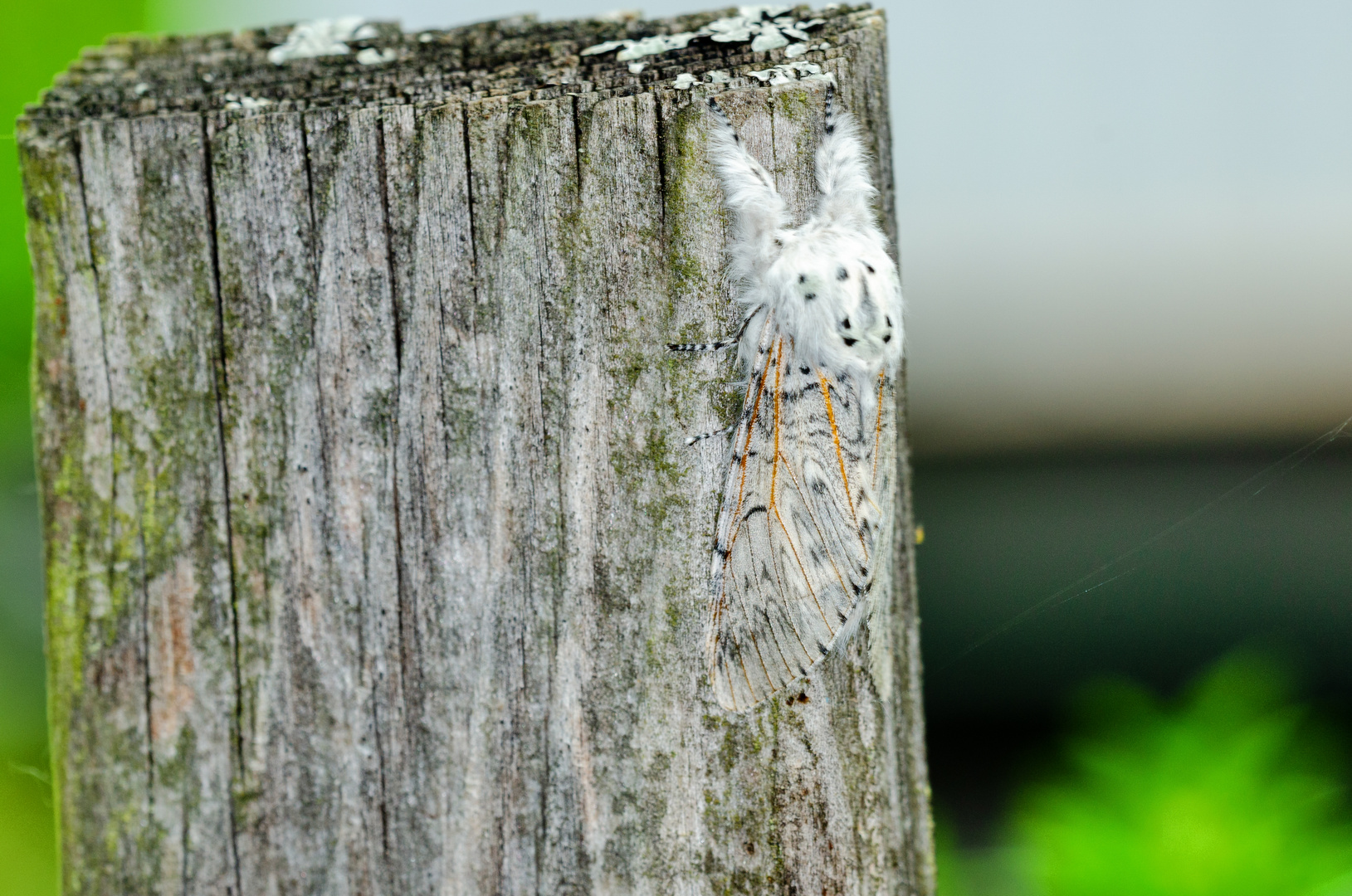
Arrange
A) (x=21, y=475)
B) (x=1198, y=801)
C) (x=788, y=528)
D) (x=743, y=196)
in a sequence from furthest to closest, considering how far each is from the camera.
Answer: (x=21, y=475), (x=1198, y=801), (x=788, y=528), (x=743, y=196)

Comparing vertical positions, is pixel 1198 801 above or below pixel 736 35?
below

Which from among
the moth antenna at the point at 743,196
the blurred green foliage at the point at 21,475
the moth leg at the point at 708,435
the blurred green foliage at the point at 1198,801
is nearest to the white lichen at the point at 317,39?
the moth antenna at the point at 743,196

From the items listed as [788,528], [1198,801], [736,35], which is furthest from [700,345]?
[1198,801]

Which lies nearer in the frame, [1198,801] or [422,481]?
[422,481]

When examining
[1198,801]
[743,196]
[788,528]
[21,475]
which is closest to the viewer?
[743,196]

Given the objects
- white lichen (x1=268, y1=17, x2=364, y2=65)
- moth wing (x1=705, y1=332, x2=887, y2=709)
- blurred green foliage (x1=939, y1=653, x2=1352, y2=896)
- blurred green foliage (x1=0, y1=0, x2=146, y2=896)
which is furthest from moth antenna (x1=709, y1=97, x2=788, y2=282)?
blurred green foliage (x1=0, y1=0, x2=146, y2=896)

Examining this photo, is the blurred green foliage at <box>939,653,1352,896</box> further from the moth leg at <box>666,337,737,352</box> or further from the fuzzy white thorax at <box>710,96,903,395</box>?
the moth leg at <box>666,337,737,352</box>

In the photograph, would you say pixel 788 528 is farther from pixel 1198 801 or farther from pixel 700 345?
pixel 1198 801
